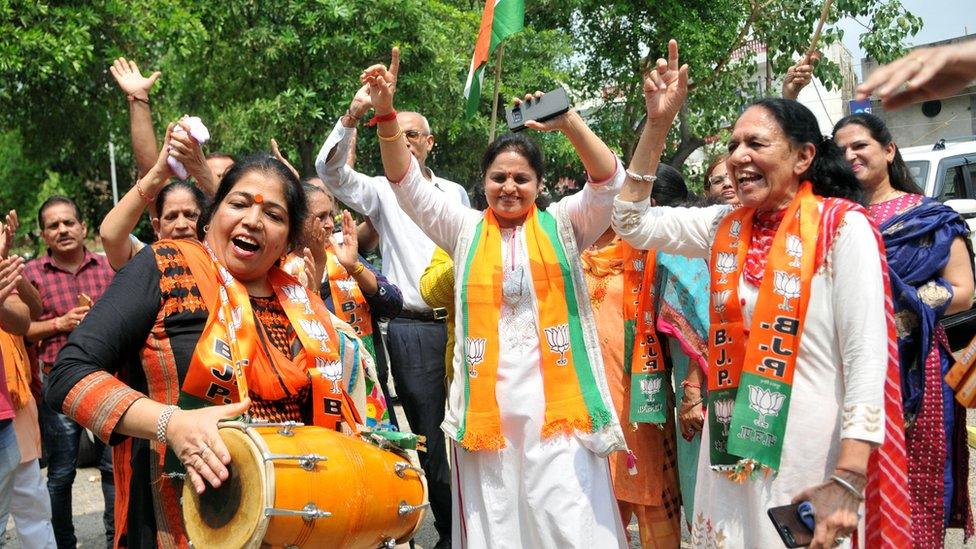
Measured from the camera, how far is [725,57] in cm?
1723

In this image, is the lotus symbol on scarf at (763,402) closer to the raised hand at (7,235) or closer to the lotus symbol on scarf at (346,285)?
the lotus symbol on scarf at (346,285)

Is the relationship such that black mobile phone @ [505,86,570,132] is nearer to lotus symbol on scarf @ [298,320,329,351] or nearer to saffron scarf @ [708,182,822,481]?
saffron scarf @ [708,182,822,481]

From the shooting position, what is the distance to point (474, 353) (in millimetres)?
4066

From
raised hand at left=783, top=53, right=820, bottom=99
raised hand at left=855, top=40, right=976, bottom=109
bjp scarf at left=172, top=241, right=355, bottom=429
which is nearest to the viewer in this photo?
raised hand at left=855, top=40, right=976, bottom=109

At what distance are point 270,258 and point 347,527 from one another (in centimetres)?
88

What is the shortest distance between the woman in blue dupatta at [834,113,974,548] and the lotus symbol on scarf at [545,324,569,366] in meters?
1.23

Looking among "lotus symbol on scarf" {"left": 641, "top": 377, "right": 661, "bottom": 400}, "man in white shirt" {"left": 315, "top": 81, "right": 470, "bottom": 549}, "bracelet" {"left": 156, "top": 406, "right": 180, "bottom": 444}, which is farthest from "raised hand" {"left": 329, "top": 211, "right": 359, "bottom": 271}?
"bracelet" {"left": 156, "top": 406, "right": 180, "bottom": 444}

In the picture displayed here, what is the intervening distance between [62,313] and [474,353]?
10.3 feet

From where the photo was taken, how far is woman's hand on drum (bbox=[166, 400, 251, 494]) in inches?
96.7

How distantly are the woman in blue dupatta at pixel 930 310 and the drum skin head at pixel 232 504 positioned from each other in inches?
96.5

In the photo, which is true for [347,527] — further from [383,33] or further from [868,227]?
[383,33]

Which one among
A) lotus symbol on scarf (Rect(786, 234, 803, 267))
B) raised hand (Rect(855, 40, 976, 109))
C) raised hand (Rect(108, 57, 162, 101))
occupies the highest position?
raised hand (Rect(108, 57, 162, 101))

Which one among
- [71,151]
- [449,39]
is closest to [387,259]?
[449,39]

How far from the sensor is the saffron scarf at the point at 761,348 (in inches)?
123
